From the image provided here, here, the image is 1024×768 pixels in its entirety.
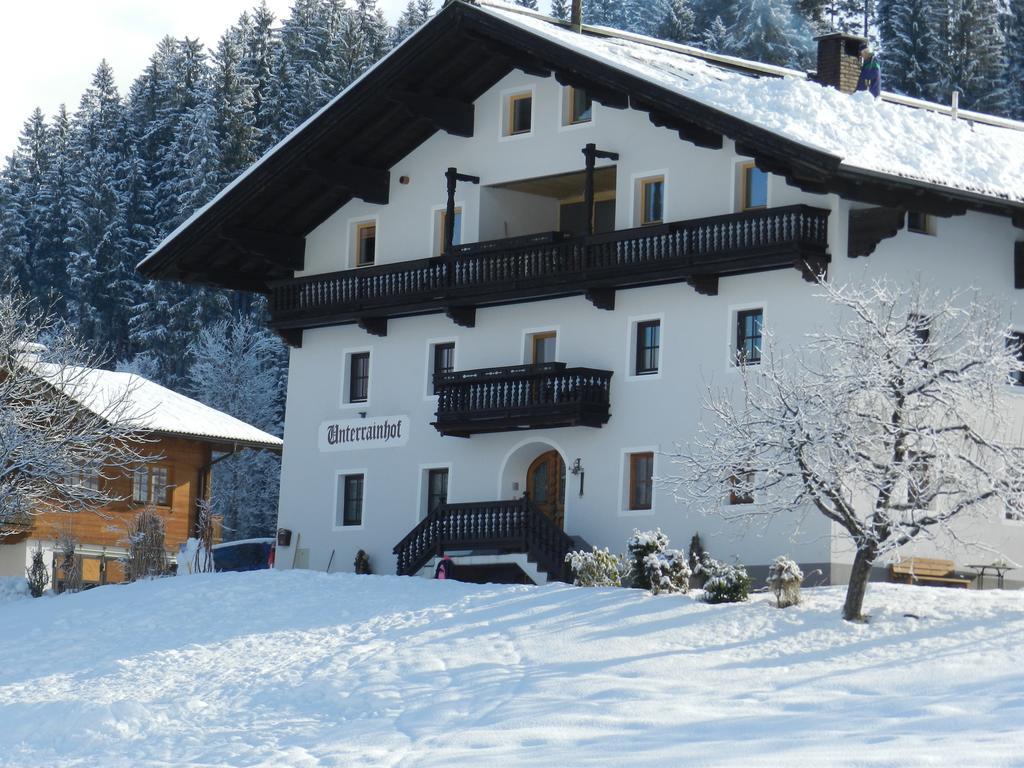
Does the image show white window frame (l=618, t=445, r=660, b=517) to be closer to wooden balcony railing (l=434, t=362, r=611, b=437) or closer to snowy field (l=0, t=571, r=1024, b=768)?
wooden balcony railing (l=434, t=362, r=611, b=437)

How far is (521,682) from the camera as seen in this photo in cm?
2422

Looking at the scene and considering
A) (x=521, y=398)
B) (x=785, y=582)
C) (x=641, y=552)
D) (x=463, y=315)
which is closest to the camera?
(x=785, y=582)

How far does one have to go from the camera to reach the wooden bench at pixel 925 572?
3225cm

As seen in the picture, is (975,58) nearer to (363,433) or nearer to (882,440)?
(363,433)

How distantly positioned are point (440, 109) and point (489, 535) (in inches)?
344

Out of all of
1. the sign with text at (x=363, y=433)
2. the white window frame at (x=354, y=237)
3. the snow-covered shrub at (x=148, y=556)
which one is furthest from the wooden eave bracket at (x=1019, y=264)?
the snow-covered shrub at (x=148, y=556)

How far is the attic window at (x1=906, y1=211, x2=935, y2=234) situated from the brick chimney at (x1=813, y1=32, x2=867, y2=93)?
12.4 ft

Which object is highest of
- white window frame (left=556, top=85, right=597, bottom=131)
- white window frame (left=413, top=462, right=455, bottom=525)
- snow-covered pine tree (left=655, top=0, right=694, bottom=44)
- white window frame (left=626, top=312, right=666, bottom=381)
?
snow-covered pine tree (left=655, top=0, right=694, bottom=44)

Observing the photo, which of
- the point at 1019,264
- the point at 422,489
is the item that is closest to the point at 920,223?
the point at 1019,264

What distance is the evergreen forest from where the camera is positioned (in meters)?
73.7

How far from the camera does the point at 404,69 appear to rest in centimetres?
3794

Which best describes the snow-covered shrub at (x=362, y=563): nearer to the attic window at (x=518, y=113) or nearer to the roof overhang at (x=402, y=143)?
the roof overhang at (x=402, y=143)

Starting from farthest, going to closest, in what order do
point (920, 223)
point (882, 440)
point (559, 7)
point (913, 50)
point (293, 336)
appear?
1. point (559, 7)
2. point (913, 50)
3. point (293, 336)
4. point (920, 223)
5. point (882, 440)

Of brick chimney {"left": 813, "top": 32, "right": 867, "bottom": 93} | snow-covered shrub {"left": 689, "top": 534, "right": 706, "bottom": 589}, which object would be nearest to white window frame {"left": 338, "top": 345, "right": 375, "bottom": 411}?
snow-covered shrub {"left": 689, "top": 534, "right": 706, "bottom": 589}
